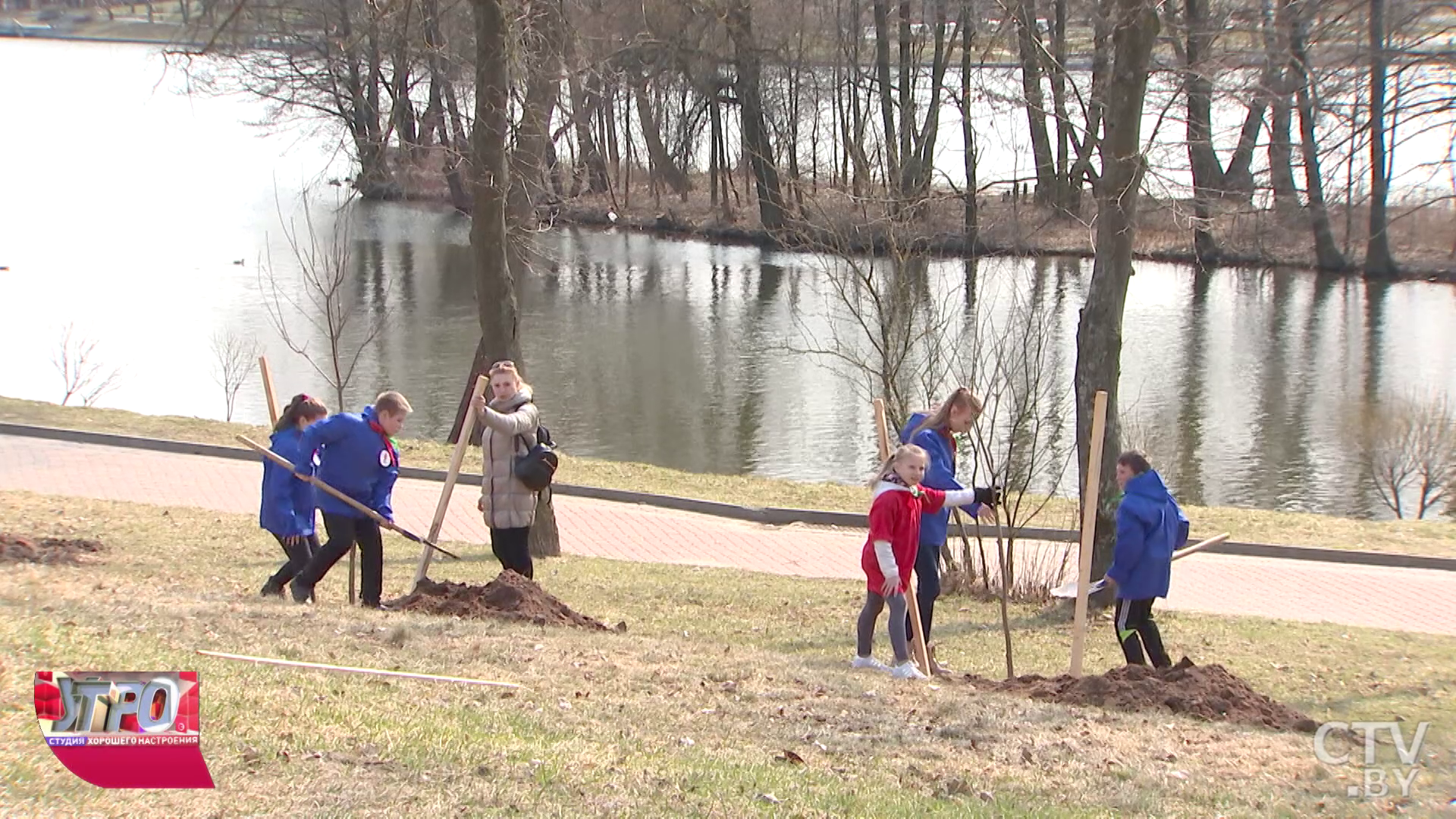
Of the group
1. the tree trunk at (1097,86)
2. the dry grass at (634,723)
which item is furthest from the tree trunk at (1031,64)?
the dry grass at (634,723)

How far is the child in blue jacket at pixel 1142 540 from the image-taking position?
8461mm

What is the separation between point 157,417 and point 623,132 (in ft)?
138

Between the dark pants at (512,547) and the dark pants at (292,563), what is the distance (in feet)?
4.06

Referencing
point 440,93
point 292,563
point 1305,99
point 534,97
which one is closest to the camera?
point 292,563

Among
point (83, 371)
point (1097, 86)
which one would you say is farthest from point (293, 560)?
point (83, 371)

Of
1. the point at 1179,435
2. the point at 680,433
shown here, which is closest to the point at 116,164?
the point at 680,433

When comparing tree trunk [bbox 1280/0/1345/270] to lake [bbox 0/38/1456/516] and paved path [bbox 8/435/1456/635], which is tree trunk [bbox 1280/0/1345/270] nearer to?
lake [bbox 0/38/1456/516]

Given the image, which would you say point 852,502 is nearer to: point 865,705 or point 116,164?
point 865,705

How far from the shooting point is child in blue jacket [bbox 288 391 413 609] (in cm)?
875

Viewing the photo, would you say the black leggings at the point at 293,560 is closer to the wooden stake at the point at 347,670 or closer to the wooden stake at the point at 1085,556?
the wooden stake at the point at 347,670

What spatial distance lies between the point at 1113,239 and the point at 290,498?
676cm

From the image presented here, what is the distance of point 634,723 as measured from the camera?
619cm

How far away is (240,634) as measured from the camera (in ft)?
23.0

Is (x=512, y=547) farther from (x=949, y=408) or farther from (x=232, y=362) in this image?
(x=232, y=362)
